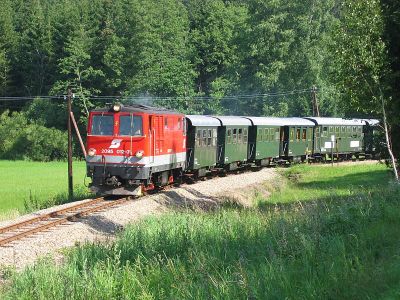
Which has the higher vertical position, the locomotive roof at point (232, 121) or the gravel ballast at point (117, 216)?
the locomotive roof at point (232, 121)

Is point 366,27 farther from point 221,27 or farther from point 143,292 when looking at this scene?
point 221,27

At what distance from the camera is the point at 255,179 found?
30.7 m

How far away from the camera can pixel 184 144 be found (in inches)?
1031

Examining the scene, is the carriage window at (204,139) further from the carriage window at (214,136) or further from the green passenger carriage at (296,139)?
the green passenger carriage at (296,139)

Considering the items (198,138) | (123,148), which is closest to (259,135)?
(198,138)

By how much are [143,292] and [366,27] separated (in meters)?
14.2

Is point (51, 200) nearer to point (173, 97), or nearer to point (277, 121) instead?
point (277, 121)

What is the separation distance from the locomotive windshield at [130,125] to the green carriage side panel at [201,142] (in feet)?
19.3

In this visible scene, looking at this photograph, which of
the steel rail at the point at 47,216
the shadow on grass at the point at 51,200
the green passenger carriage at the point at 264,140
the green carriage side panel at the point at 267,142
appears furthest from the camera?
the green carriage side panel at the point at 267,142

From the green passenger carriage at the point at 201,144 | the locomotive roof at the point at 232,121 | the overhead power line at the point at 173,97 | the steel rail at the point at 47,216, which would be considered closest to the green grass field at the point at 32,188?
the steel rail at the point at 47,216

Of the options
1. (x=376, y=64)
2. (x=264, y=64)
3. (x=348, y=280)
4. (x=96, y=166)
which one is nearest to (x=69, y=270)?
(x=348, y=280)

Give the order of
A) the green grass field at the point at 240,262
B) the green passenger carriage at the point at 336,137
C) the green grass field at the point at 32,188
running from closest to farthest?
the green grass field at the point at 240,262, the green grass field at the point at 32,188, the green passenger carriage at the point at 336,137

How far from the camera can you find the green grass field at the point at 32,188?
25175 mm

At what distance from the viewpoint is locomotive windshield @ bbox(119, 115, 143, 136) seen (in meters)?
21.5
